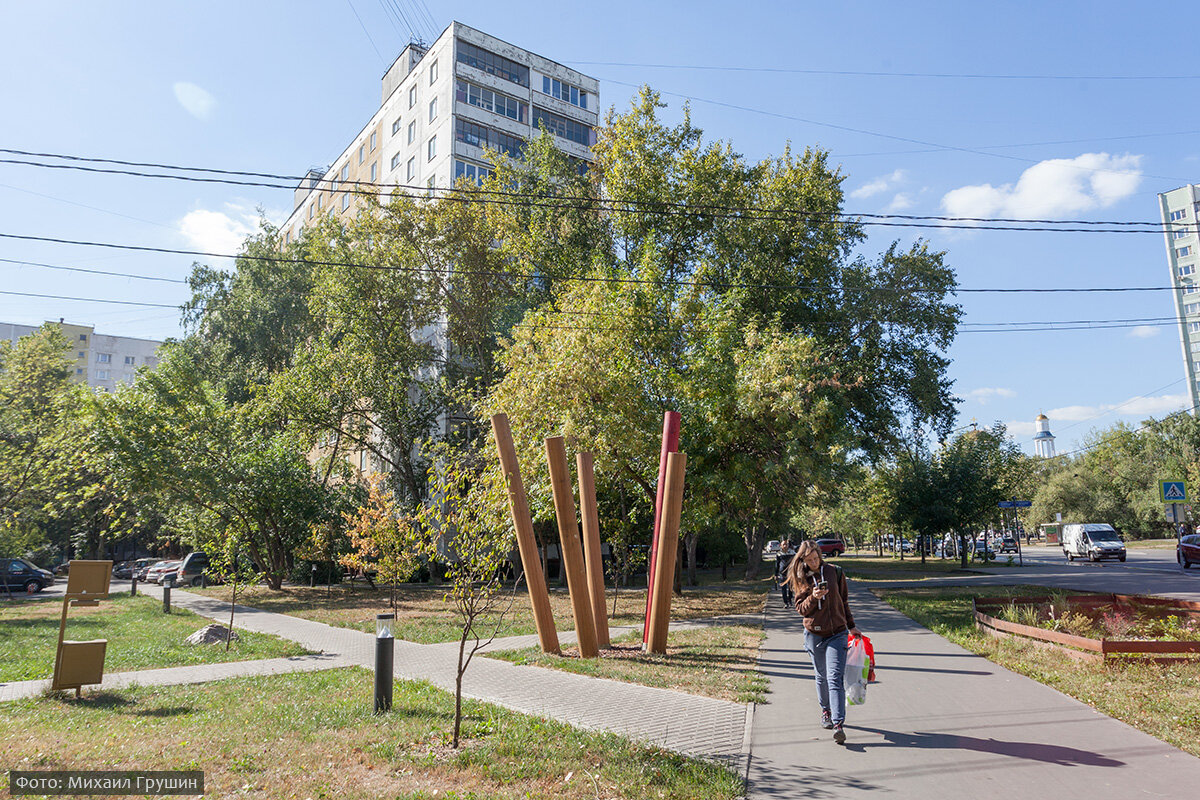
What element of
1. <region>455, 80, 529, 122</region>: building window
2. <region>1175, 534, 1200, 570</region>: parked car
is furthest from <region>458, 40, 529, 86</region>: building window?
<region>1175, 534, 1200, 570</region>: parked car

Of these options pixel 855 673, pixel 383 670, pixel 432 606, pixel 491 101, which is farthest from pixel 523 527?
pixel 491 101

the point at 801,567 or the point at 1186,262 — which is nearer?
the point at 801,567

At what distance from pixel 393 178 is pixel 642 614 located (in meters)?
36.7

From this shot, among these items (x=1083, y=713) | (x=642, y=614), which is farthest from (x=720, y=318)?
(x=1083, y=713)

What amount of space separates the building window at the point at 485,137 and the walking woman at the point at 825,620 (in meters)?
35.6

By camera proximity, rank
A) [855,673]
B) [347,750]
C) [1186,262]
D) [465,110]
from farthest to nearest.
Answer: [1186,262], [465,110], [855,673], [347,750]

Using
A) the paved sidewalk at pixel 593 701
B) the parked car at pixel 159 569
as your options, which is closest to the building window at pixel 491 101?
the parked car at pixel 159 569

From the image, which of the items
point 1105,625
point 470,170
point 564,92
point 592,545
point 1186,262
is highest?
point 1186,262

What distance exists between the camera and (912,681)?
28.5ft

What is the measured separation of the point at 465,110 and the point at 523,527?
35407 mm

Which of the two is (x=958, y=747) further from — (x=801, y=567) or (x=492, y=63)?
(x=492, y=63)

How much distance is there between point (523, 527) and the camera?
9.89 meters

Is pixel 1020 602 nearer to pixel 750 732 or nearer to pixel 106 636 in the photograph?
pixel 750 732

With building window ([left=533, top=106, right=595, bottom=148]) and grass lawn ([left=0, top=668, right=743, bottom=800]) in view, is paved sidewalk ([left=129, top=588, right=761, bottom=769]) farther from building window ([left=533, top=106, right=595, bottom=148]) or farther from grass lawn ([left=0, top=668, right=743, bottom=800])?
building window ([left=533, top=106, right=595, bottom=148])
